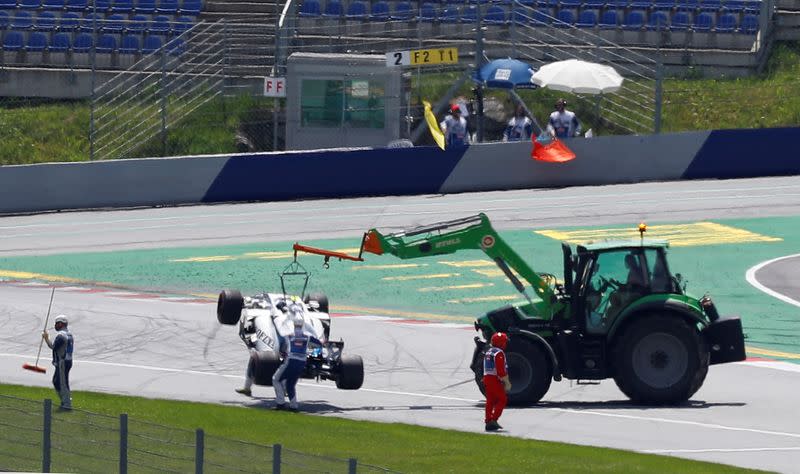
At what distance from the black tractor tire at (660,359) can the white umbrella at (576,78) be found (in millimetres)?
16478

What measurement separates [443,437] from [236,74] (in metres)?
21.2

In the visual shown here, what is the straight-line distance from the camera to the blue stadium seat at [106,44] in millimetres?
38438

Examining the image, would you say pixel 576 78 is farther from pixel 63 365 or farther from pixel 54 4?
pixel 63 365

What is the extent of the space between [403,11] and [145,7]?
6.94 m

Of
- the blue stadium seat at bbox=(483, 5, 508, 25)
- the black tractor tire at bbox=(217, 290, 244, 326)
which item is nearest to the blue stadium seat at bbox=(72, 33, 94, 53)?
the blue stadium seat at bbox=(483, 5, 508, 25)

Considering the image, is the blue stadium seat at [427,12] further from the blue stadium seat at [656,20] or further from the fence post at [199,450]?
the fence post at [199,450]

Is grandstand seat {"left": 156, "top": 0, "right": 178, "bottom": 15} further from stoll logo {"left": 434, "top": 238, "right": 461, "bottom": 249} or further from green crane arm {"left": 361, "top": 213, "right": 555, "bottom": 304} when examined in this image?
stoll logo {"left": 434, "top": 238, "right": 461, "bottom": 249}

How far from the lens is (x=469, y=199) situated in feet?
112

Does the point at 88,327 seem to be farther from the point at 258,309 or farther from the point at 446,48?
the point at 446,48

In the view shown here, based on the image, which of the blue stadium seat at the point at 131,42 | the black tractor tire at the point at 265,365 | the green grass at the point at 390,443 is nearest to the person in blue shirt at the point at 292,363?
the black tractor tire at the point at 265,365

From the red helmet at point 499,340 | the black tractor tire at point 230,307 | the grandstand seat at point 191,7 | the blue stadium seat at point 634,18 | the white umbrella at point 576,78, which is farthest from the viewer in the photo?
the blue stadium seat at point 634,18

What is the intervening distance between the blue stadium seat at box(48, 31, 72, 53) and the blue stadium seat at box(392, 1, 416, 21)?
321 inches

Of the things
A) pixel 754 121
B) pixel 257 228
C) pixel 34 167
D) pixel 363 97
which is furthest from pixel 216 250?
pixel 754 121

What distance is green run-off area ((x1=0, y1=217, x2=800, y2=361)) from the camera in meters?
25.8
